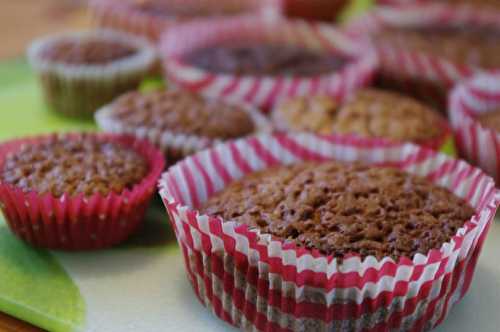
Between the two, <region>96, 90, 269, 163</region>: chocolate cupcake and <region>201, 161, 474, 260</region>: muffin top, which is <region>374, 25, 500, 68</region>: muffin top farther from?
<region>201, 161, 474, 260</region>: muffin top

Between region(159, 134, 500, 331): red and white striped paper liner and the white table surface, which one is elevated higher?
region(159, 134, 500, 331): red and white striped paper liner

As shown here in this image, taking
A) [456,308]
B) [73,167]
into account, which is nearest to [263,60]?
[73,167]

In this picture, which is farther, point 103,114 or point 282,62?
point 282,62

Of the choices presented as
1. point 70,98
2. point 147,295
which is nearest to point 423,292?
point 147,295

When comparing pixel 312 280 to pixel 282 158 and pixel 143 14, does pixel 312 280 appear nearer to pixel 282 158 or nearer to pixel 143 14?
pixel 282 158

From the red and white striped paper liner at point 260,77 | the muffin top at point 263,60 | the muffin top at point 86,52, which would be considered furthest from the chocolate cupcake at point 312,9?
the muffin top at point 86,52

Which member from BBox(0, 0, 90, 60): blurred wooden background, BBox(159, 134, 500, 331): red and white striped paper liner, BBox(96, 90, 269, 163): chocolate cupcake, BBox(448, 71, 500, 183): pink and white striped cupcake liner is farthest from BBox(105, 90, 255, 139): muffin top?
BBox(0, 0, 90, 60): blurred wooden background

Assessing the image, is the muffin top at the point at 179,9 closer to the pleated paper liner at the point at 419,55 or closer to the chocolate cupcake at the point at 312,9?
the chocolate cupcake at the point at 312,9

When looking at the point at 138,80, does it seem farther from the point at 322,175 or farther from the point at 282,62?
the point at 322,175
